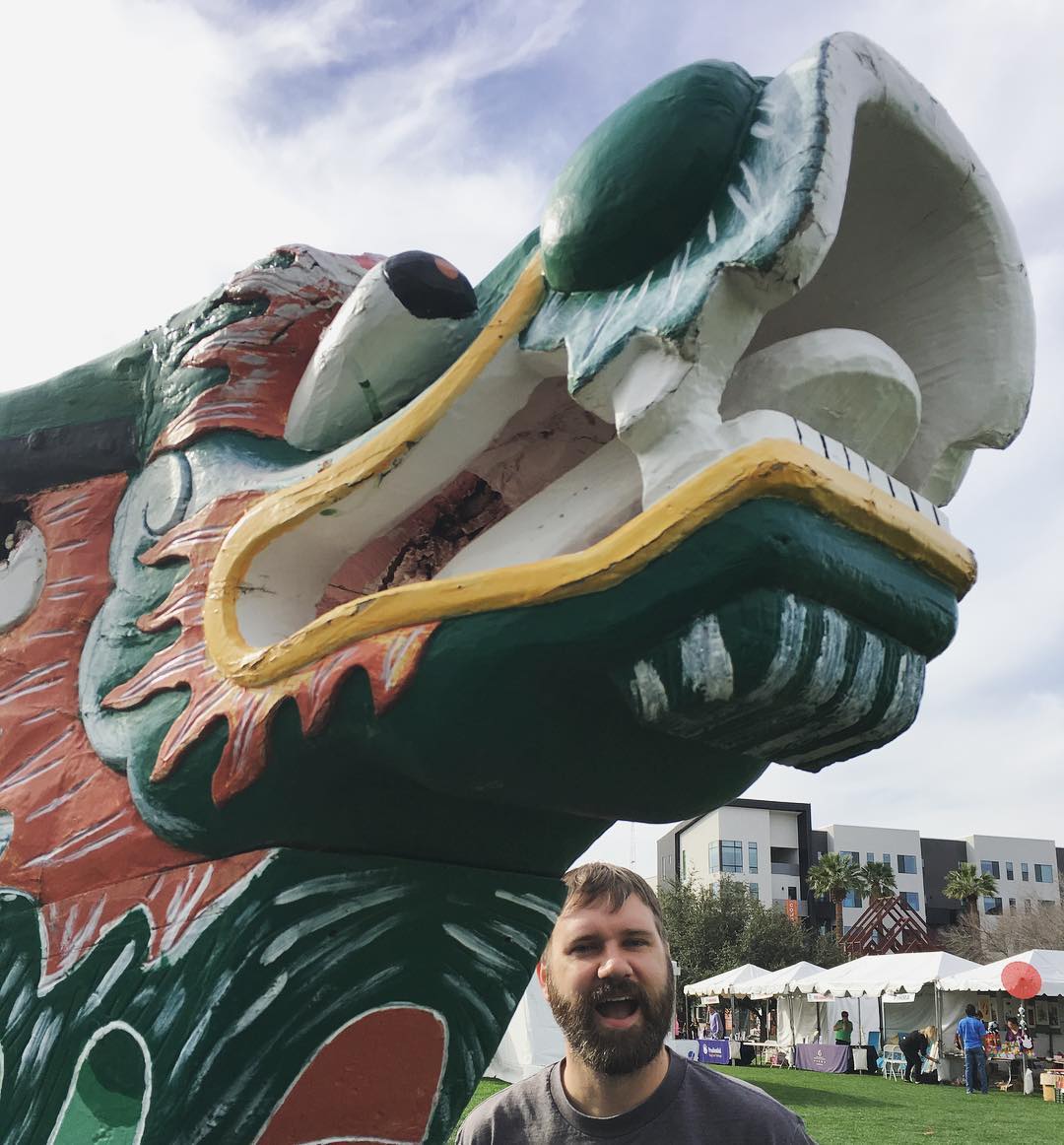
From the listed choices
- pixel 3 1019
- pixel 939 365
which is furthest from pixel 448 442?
pixel 3 1019

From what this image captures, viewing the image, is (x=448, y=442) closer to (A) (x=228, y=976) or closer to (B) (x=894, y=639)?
(B) (x=894, y=639)

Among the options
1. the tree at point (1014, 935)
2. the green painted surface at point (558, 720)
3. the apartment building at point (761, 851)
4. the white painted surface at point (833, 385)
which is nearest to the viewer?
the green painted surface at point (558, 720)

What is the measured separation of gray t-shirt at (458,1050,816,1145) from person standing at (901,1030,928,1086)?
16.6m

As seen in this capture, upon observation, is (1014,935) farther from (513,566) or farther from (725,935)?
(513,566)

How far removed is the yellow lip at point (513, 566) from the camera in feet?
3.63

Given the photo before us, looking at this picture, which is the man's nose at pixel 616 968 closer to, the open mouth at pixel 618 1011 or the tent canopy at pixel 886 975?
the open mouth at pixel 618 1011

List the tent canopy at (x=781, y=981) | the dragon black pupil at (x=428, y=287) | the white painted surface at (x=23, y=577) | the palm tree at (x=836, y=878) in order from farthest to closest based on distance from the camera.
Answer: the palm tree at (x=836, y=878) < the tent canopy at (x=781, y=981) < the white painted surface at (x=23, y=577) < the dragon black pupil at (x=428, y=287)

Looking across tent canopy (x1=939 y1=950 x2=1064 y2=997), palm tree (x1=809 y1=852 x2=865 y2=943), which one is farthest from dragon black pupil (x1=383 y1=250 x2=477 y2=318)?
palm tree (x1=809 y1=852 x2=865 y2=943)

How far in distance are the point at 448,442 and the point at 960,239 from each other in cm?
68

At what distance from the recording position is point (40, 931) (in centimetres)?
164

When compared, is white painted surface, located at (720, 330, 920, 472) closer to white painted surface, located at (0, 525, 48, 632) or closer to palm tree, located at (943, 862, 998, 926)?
white painted surface, located at (0, 525, 48, 632)

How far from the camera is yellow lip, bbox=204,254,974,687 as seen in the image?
111cm

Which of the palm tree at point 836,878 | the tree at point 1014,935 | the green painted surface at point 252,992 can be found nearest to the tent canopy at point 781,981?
the tree at point 1014,935

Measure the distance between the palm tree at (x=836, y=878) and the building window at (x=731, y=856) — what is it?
2785 mm
